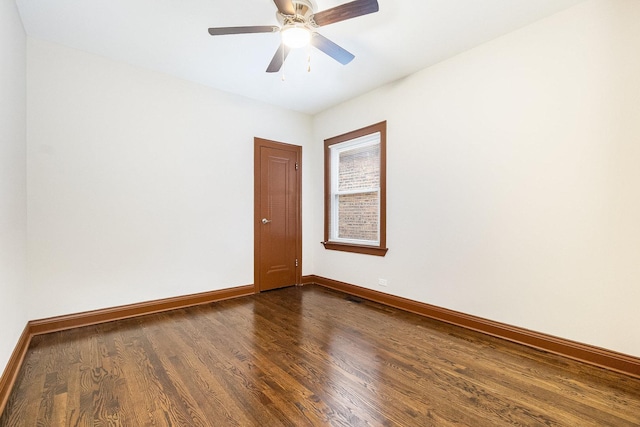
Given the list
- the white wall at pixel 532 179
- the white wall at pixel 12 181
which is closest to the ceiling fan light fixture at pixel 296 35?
the white wall at pixel 532 179

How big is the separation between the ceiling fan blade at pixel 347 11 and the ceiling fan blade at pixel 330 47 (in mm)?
142

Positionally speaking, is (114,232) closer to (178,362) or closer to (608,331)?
(178,362)

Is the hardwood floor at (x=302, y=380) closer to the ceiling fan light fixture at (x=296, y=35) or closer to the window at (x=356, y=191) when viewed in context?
the window at (x=356, y=191)

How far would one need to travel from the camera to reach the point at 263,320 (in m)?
3.02

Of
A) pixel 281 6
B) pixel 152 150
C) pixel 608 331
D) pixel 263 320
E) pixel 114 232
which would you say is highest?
pixel 281 6

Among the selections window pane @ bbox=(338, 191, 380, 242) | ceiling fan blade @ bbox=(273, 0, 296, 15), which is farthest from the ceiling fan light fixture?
window pane @ bbox=(338, 191, 380, 242)

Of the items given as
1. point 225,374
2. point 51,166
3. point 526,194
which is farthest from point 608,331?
point 51,166

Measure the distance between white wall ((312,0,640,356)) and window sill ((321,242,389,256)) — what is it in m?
0.27

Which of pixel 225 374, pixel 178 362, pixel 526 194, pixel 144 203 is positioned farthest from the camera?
pixel 144 203

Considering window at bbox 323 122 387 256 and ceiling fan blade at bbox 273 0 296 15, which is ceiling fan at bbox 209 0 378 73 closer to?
ceiling fan blade at bbox 273 0 296 15

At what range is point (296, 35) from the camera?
7.23 feet

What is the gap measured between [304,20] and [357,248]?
8.99 ft

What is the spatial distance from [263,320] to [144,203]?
1862 millimetres

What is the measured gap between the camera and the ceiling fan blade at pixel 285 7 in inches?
76.3
